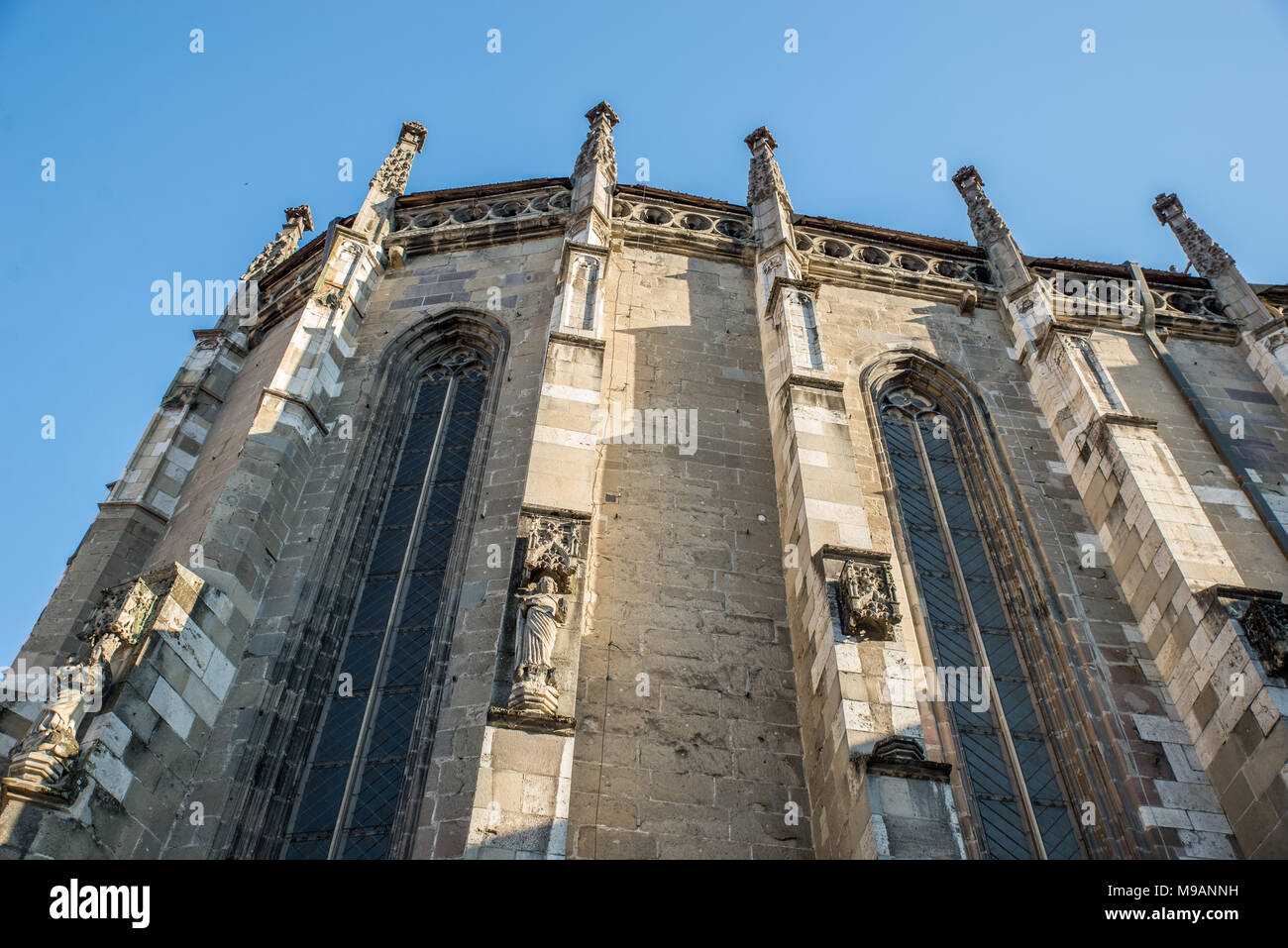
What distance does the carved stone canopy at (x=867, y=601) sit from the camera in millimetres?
8836

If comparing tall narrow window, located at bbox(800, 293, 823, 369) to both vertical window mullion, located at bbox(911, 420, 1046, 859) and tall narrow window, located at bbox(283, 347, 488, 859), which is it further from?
tall narrow window, located at bbox(283, 347, 488, 859)

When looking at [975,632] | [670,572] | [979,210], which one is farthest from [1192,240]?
[670,572]

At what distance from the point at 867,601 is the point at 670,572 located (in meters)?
2.61

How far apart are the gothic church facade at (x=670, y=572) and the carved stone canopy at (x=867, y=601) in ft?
0.12

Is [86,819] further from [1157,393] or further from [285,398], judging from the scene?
[1157,393]

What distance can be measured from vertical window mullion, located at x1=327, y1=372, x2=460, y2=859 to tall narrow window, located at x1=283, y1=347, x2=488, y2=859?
11mm

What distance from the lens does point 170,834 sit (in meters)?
8.64

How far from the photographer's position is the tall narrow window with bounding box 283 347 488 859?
9.19m

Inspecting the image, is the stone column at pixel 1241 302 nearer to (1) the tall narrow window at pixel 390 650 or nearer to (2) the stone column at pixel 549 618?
(2) the stone column at pixel 549 618

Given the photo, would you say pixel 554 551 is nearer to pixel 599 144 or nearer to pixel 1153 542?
pixel 1153 542

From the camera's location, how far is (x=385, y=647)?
1054 cm

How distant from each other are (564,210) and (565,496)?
8.09 m
